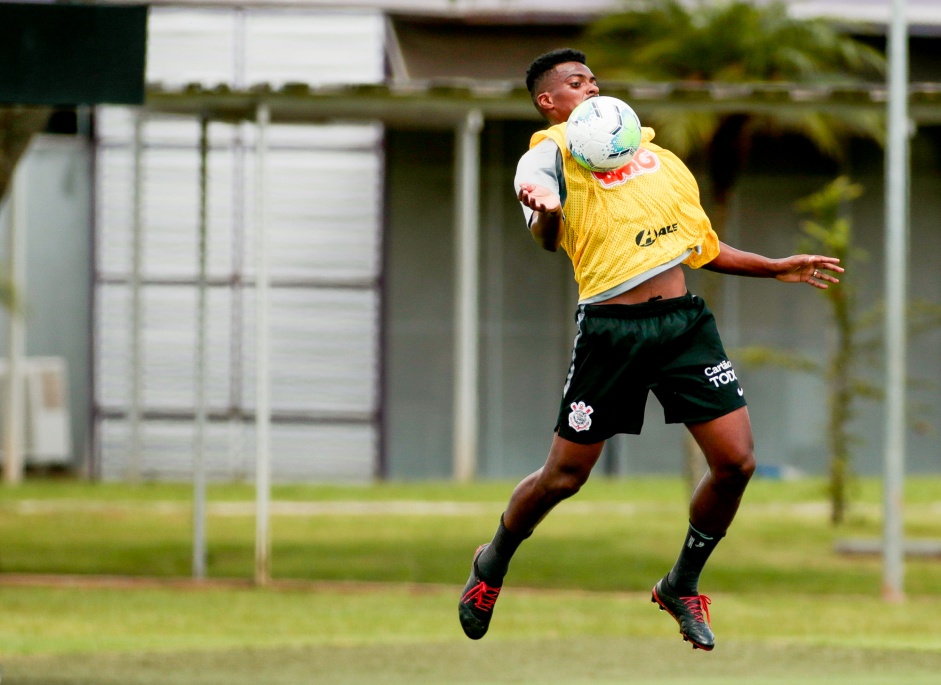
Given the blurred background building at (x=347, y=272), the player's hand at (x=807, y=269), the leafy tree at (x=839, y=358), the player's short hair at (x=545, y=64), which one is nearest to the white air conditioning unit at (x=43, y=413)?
the blurred background building at (x=347, y=272)

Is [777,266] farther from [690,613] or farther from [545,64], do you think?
[690,613]

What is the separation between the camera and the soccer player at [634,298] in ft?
21.0

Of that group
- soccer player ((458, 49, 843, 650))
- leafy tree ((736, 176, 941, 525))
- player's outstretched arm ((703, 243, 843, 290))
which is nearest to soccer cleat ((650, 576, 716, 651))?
soccer player ((458, 49, 843, 650))

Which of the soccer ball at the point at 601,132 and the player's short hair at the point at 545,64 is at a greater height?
the player's short hair at the point at 545,64

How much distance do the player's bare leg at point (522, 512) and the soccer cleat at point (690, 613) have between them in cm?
65

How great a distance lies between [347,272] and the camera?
24.5m

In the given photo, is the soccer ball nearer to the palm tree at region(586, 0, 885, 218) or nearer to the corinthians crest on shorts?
the corinthians crest on shorts

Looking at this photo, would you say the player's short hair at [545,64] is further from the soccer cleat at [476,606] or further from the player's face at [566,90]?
the soccer cleat at [476,606]

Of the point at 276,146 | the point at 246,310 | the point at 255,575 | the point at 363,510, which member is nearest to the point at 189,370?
the point at 246,310

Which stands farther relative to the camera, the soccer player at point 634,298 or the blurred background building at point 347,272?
the blurred background building at point 347,272

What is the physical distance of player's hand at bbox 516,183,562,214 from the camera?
5.93 meters

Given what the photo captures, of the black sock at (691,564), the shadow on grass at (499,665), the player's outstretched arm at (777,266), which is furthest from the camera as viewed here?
the shadow on grass at (499,665)

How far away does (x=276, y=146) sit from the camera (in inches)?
962

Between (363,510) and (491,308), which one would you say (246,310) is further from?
(363,510)
